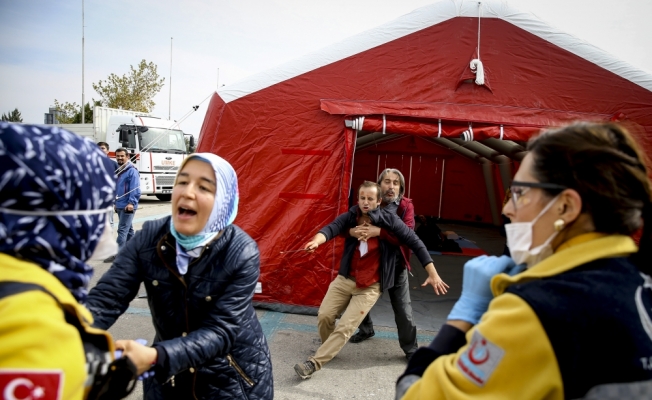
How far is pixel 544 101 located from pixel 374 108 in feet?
6.79

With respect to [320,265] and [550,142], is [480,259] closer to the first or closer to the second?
[550,142]

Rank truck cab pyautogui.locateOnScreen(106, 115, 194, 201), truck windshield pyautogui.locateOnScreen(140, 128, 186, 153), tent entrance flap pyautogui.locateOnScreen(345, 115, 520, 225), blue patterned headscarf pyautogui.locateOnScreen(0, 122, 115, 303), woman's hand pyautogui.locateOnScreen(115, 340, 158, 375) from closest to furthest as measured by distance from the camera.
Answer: blue patterned headscarf pyautogui.locateOnScreen(0, 122, 115, 303) → woman's hand pyautogui.locateOnScreen(115, 340, 158, 375) → tent entrance flap pyautogui.locateOnScreen(345, 115, 520, 225) → truck cab pyautogui.locateOnScreen(106, 115, 194, 201) → truck windshield pyautogui.locateOnScreen(140, 128, 186, 153)

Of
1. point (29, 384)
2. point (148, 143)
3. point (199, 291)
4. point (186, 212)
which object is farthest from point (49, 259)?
point (148, 143)

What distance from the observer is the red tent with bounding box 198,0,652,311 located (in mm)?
→ 5035

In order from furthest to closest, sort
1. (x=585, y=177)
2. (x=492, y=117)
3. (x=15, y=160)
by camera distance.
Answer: (x=492, y=117), (x=585, y=177), (x=15, y=160)

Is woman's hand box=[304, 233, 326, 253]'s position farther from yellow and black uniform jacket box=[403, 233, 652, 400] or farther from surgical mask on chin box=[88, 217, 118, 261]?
yellow and black uniform jacket box=[403, 233, 652, 400]

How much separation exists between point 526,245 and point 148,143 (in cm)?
1640

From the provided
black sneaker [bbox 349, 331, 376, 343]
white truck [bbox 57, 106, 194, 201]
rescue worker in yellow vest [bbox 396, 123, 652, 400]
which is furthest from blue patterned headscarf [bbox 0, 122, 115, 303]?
white truck [bbox 57, 106, 194, 201]

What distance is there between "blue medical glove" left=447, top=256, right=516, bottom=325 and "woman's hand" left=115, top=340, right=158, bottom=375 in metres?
1.00

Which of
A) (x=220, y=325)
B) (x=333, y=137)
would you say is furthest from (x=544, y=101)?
(x=220, y=325)

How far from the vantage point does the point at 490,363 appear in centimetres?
96

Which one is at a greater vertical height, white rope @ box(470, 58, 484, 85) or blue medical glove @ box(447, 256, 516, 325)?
white rope @ box(470, 58, 484, 85)

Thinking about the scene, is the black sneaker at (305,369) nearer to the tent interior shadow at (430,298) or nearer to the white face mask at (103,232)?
the tent interior shadow at (430,298)

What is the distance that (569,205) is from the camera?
1.09 meters
